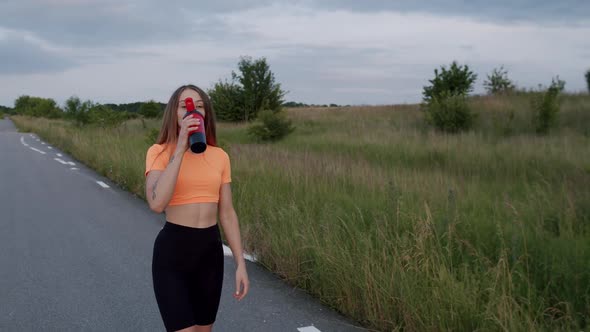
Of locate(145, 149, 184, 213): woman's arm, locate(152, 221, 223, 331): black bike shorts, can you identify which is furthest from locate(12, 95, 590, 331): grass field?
locate(145, 149, 184, 213): woman's arm

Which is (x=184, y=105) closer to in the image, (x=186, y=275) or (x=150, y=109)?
(x=186, y=275)

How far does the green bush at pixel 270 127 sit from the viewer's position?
92.4 feet

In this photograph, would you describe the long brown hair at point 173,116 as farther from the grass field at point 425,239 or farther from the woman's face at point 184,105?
the grass field at point 425,239

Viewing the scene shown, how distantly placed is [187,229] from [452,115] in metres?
21.6

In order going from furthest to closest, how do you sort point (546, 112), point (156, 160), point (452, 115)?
1. point (452, 115)
2. point (546, 112)
3. point (156, 160)

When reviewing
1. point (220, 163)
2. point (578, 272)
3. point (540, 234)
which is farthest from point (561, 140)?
point (220, 163)

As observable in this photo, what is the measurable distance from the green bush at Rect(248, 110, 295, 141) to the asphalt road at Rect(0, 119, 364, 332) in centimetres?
1806

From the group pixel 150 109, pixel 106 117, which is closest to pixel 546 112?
pixel 106 117

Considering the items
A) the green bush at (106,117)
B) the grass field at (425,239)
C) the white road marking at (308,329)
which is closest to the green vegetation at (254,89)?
the green bush at (106,117)

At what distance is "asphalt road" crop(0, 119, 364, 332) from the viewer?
4.46 m

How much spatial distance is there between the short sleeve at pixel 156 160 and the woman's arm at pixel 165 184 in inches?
2.8

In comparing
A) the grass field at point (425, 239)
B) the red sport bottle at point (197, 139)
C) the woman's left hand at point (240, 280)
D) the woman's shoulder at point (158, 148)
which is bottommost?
the grass field at point (425, 239)

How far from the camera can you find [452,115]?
2294cm

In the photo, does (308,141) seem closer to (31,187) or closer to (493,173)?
(493,173)
